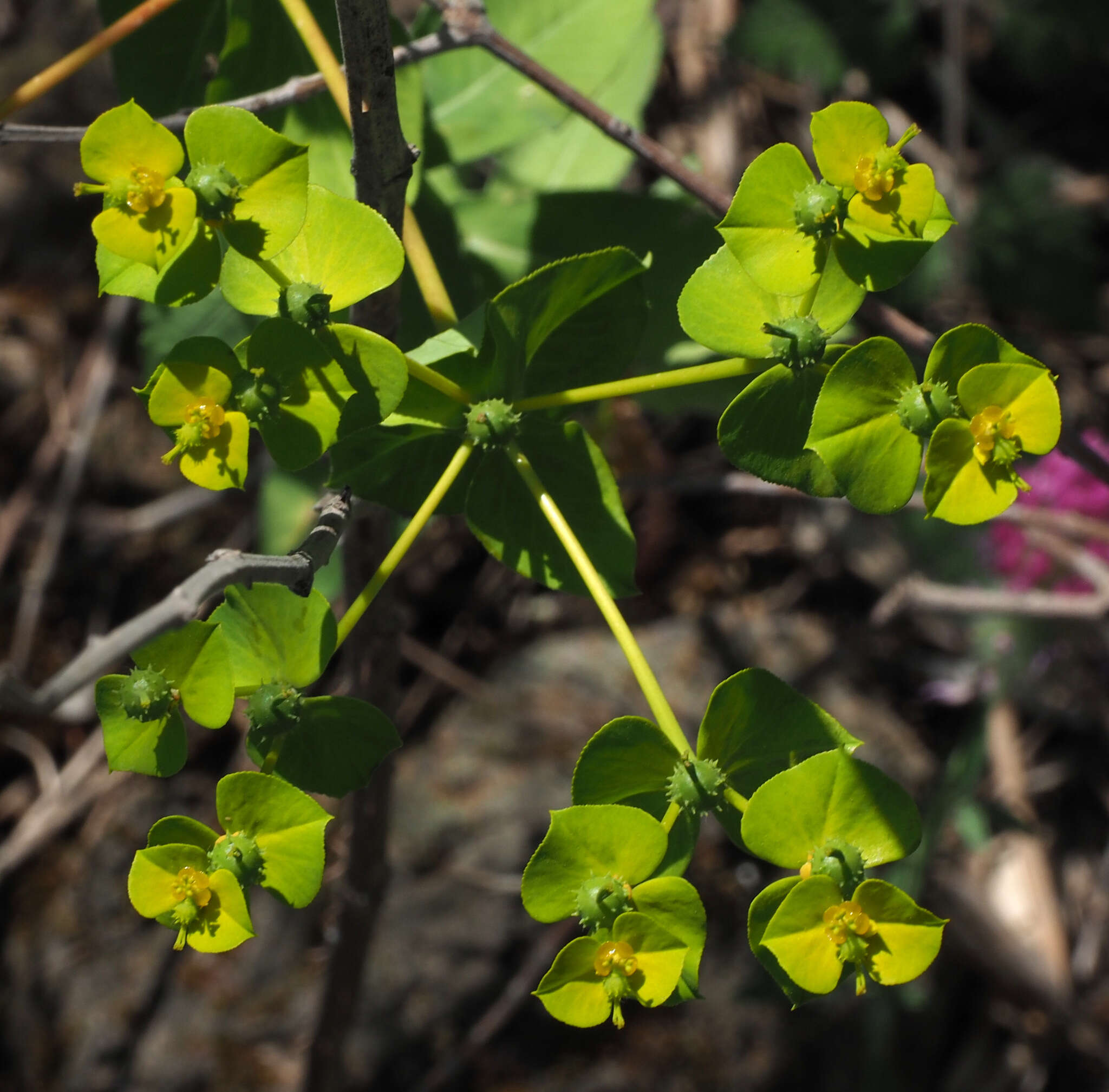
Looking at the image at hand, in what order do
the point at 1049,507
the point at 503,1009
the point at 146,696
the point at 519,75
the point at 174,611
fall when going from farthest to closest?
the point at 1049,507 → the point at 503,1009 → the point at 519,75 → the point at 146,696 → the point at 174,611

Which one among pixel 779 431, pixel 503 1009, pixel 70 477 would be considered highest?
pixel 779 431

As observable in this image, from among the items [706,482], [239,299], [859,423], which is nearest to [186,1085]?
[706,482]

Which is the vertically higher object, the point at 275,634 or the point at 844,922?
the point at 275,634

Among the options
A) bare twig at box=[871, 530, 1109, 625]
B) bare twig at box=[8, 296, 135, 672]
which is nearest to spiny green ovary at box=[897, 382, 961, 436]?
bare twig at box=[871, 530, 1109, 625]

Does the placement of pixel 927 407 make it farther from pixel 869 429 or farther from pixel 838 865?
pixel 838 865

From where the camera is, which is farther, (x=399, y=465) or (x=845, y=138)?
(x=399, y=465)

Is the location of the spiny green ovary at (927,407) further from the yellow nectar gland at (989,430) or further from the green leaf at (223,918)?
the green leaf at (223,918)

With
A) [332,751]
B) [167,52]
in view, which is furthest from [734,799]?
[167,52]

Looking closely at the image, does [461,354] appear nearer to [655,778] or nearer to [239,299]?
[239,299]

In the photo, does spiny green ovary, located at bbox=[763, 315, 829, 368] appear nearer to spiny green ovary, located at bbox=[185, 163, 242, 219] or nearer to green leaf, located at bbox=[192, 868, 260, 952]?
spiny green ovary, located at bbox=[185, 163, 242, 219]
